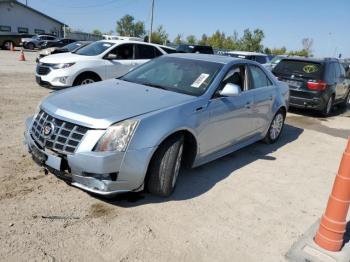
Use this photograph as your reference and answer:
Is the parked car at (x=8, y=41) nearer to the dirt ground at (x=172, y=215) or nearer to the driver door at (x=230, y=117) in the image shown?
the dirt ground at (x=172, y=215)

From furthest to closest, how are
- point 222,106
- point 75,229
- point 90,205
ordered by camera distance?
1. point 222,106
2. point 90,205
3. point 75,229

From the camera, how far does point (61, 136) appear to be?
11.9ft

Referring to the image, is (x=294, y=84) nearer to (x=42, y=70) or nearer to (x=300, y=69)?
(x=300, y=69)

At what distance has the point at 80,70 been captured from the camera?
29.6 ft

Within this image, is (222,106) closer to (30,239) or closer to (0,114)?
(30,239)

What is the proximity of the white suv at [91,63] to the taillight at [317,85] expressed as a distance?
4.62m

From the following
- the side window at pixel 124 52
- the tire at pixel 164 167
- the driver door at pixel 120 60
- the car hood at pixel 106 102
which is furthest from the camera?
the side window at pixel 124 52

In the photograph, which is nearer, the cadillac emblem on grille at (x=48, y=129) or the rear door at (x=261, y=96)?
the cadillac emblem on grille at (x=48, y=129)

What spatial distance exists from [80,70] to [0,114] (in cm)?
246

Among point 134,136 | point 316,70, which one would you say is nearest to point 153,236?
point 134,136

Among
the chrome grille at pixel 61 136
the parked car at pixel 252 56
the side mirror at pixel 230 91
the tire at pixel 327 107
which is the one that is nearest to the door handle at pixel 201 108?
the side mirror at pixel 230 91

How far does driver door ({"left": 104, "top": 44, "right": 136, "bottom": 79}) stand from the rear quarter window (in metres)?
4.35

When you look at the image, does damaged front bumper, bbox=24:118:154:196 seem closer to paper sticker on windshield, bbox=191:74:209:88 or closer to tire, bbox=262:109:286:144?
paper sticker on windshield, bbox=191:74:209:88

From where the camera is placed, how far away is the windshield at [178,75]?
4.76m
